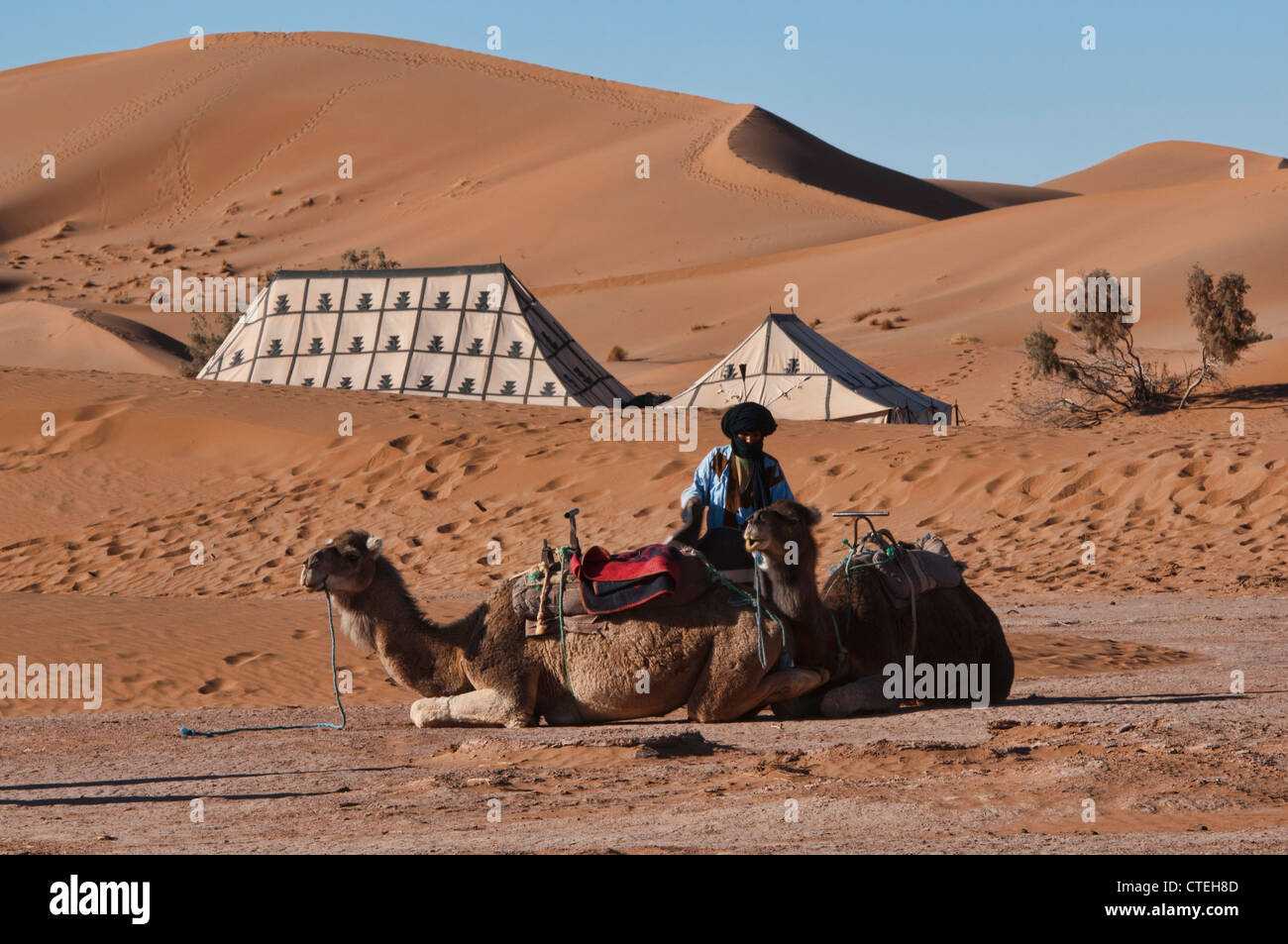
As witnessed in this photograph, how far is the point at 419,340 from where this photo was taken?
85.0ft

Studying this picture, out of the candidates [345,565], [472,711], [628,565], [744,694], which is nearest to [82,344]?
[345,565]

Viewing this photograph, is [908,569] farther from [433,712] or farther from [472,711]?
[433,712]

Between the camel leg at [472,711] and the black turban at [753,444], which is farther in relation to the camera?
the black turban at [753,444]

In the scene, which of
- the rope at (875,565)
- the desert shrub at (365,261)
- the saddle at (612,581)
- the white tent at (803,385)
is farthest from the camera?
the desert shrub at (365,261)

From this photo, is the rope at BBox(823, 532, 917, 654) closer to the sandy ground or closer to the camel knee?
the sandy ground

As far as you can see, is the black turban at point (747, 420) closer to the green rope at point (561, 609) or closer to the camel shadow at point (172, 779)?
the green rope at point (561, 609)

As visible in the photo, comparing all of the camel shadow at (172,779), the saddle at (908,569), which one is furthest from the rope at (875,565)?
the camel shadow at (172,779)

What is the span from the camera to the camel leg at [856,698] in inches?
313

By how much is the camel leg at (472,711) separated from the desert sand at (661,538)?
287 mm

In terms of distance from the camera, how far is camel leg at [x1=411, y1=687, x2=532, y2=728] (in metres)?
7.84

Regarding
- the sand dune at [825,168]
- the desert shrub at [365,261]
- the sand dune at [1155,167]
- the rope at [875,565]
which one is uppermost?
the sand dune at [1155,167]

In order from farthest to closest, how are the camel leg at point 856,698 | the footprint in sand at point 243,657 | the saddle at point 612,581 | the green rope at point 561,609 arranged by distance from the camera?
the footprint in sand at point 243,657 < the camel leg at point 856,698 < the green rope at point 561,609 < the saddle at point 612,581
